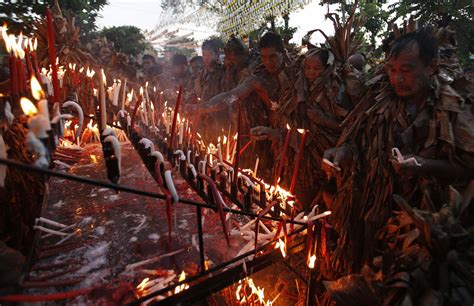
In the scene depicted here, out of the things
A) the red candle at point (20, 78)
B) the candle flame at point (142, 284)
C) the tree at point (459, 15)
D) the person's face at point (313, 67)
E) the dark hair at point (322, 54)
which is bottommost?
the candle flame at point (142, 284)

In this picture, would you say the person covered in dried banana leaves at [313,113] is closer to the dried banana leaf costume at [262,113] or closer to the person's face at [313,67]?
the person's face at [313,67]

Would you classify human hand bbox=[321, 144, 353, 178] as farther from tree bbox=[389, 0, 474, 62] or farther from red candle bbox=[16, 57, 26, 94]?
tree bbox=[389, 0, 474, 62]

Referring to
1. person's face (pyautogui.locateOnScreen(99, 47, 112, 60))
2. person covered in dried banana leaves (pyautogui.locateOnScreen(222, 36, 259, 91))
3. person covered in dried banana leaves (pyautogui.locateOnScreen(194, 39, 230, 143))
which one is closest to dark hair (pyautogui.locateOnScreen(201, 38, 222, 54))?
person covered in dried banana leaves (pyautogui.locateOnScreen(194, 39, 230, 143))

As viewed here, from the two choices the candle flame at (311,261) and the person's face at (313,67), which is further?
the person's face at (313,67)

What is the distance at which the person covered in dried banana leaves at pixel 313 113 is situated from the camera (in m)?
3.43

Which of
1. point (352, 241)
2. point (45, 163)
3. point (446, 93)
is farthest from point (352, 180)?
point (45, 163)

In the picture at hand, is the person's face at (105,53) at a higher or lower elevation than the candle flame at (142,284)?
higher

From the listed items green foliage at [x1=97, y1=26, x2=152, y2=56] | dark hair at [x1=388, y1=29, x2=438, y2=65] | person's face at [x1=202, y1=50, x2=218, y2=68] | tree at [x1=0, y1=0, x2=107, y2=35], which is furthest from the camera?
green foliage at [x1=97, y1=26, x2=152, y2=56]

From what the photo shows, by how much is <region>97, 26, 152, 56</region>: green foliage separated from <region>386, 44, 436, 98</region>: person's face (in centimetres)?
1671

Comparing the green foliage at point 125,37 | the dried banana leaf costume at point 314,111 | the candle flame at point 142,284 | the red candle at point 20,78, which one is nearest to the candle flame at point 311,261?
the candle flame at point 142,284

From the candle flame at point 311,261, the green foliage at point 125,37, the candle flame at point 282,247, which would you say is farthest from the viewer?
the green foliage at point 125,37

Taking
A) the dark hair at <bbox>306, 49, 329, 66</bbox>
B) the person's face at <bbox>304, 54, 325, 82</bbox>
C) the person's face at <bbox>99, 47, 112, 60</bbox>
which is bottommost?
the person's face at <bbox>304, 54, 325, 82</bbox>

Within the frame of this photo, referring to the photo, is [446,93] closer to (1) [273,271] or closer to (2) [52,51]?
(2) [52,51]

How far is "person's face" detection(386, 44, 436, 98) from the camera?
230cm
